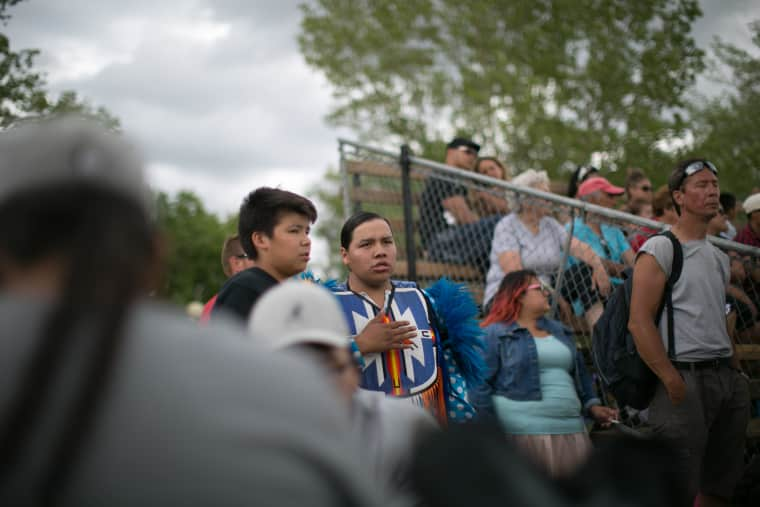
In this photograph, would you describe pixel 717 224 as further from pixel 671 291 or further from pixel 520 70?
pixel 520 70

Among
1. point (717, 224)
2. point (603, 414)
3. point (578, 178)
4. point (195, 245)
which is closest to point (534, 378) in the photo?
point (603, 414)

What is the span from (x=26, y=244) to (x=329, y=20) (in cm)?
2167

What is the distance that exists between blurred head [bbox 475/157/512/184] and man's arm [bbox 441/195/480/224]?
749 millimetres

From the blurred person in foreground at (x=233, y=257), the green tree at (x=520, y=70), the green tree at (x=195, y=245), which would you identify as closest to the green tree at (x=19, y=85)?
the blurred person in foreground at (x=233, y=257)

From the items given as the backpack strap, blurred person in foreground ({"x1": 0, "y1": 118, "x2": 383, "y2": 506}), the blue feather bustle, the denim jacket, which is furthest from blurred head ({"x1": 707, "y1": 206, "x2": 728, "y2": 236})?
blurred person in foreground ({"x1": 0, "y1": 118, "x2": 383, "y2": 506})

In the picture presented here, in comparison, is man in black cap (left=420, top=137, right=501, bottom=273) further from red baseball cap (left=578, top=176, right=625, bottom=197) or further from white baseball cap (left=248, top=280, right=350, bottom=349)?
white baseball cap (left=248, top=280, right=350, bottom=349)

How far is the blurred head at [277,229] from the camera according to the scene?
12.3 feet

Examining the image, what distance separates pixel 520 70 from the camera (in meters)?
19.8

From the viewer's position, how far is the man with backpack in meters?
4.54

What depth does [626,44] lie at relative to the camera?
699 inches

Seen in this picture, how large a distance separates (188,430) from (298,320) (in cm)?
53

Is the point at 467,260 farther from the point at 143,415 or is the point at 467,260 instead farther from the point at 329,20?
the point at 329,20

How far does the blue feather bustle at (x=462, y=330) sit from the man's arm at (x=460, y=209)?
9.81ft

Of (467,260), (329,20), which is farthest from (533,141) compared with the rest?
(467,260)
